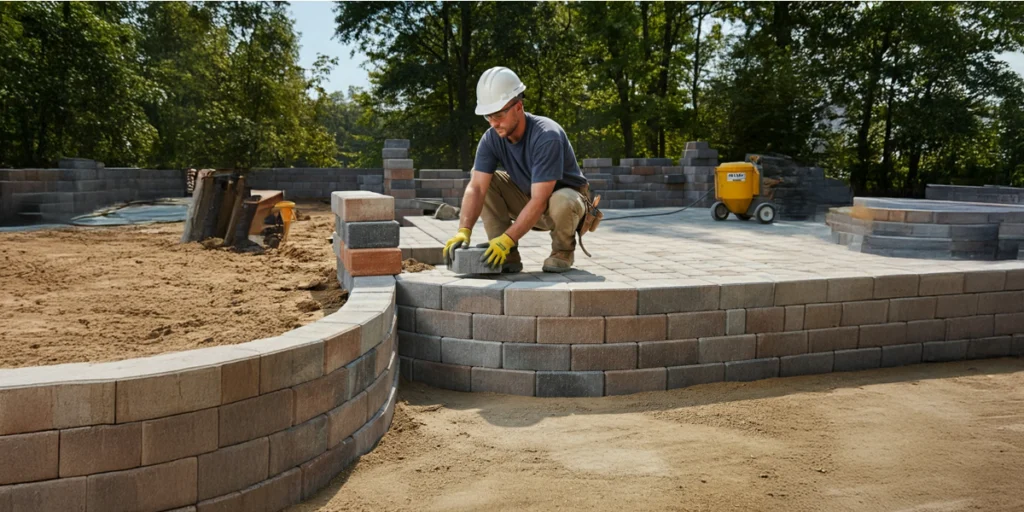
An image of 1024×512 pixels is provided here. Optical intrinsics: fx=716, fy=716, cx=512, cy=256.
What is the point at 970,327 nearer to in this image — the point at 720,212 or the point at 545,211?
the point at 545,211

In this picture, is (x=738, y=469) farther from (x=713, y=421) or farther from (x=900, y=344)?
(x=900, y=344)

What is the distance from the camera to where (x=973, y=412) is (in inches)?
146

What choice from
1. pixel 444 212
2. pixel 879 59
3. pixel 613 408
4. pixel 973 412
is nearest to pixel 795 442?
pixel 613 408

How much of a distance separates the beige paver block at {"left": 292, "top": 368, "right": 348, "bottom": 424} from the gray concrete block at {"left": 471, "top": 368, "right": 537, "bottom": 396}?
1120mm

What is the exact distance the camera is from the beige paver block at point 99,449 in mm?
2189

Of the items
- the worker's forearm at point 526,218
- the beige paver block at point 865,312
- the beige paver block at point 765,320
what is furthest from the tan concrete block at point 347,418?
the beige paver block at point 865,312

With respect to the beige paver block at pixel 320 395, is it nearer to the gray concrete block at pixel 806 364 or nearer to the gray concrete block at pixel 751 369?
the gray concrete block at pixel 751 369

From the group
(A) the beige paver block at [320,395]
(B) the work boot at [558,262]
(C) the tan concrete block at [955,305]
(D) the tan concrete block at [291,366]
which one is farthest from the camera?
(B) the work boot at [558,262]

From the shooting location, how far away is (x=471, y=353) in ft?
13.2

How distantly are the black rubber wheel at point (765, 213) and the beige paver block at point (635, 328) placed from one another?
629 centimetres

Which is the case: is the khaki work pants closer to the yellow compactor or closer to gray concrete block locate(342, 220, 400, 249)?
gray concrete block locate(342, 220, 400, 249)

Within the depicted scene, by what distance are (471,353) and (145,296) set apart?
2.45 metres

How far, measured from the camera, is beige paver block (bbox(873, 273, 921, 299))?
445 cm

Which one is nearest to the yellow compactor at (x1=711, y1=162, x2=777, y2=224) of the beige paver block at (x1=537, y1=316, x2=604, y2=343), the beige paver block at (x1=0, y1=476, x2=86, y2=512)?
the beige paver block at (x1=537, y1=316, x2=604, y2=343)
